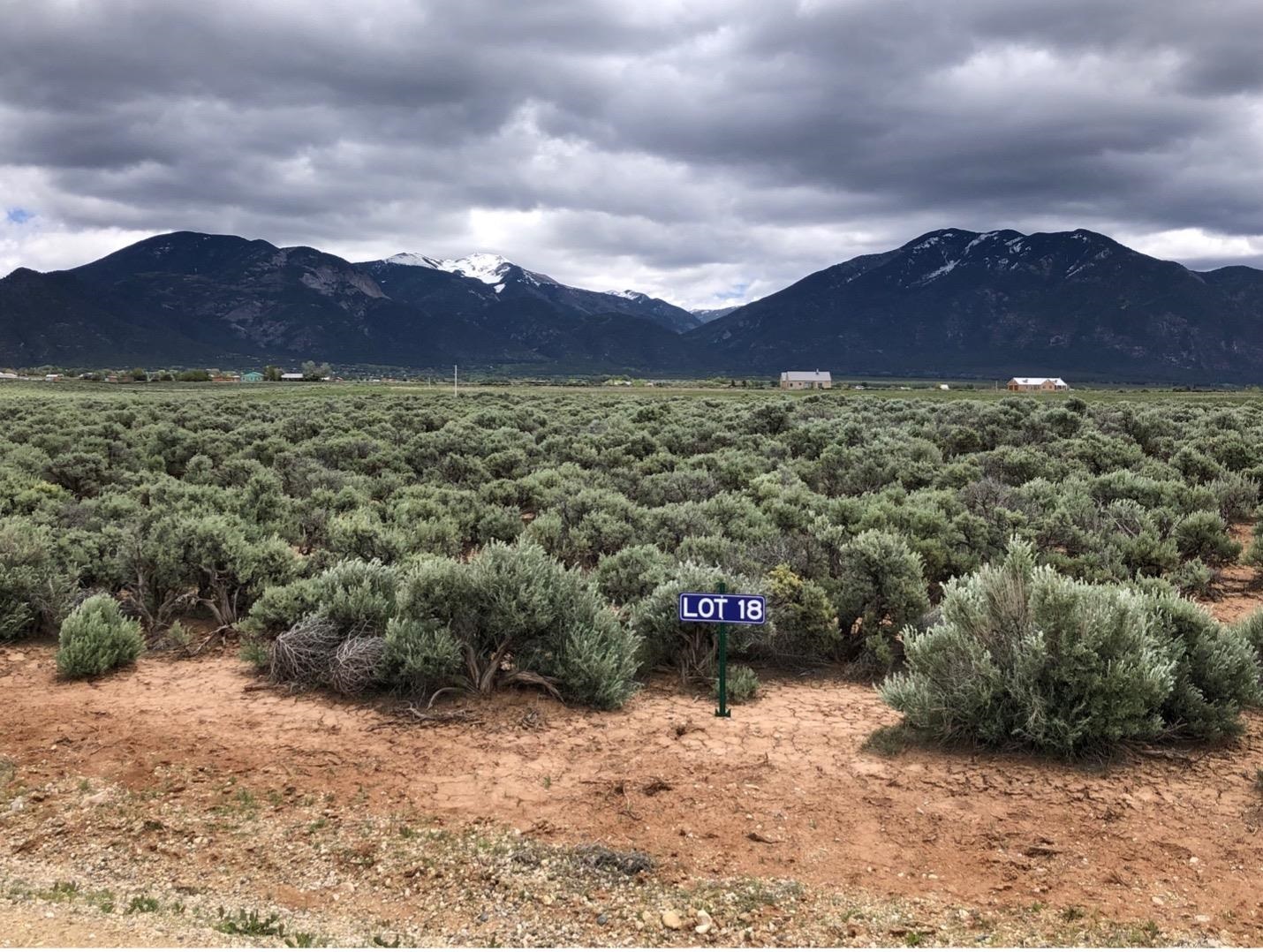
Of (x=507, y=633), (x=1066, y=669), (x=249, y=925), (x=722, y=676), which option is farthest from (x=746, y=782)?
(x=249, y=925)

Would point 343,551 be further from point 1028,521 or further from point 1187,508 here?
point 1187,508

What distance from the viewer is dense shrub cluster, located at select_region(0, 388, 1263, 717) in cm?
765

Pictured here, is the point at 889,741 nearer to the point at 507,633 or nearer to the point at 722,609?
the point at 722,609

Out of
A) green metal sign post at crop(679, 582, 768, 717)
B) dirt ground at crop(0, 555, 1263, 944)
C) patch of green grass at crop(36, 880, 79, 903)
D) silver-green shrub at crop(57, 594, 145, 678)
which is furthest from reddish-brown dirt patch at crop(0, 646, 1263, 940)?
patch of green grass at crop(36, 880, 79, 903)

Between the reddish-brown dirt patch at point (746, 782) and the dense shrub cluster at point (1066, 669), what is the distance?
238 millimetres

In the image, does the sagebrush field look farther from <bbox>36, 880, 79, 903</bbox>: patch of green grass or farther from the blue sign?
the blue sign

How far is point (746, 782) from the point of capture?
5.38 meters

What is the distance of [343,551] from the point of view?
406 inches

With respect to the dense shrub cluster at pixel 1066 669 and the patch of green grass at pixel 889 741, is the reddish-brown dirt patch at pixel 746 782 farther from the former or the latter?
the dense shrub cluster at pixel 1066 669

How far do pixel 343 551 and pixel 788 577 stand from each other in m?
5.62

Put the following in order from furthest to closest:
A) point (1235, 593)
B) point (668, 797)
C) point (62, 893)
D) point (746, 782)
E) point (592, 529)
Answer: point (592, 529), point (1235, 593), point (746, 782), point (668, 797), point (62, 893)

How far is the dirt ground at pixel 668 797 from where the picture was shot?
421 centimetres

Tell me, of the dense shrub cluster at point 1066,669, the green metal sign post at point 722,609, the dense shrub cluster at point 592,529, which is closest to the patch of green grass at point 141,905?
the dense shrub cluster at point 592,529

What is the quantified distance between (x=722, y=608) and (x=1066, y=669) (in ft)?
7.94
